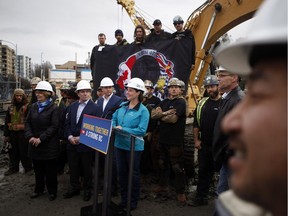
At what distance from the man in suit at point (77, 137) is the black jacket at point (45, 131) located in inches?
9.9

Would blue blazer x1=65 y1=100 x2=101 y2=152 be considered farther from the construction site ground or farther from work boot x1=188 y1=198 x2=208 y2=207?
work boot x1=188 y1=198 x2=208 y2=207

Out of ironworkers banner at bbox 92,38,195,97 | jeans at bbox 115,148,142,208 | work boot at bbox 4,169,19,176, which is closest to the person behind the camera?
jeans at bbox 115,148,142,208

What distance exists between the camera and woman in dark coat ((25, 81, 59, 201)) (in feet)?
14.6

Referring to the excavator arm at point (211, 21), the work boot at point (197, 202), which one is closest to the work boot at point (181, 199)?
the work boot at point (197, 202)

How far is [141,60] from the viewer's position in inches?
238

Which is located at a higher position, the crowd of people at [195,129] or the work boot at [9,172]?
the crowd of people at [195,129]

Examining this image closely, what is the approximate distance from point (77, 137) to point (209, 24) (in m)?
4.51

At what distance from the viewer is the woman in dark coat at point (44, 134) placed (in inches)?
175

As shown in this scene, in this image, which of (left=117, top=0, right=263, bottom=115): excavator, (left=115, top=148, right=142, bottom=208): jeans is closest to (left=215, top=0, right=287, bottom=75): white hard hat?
(left=115, top=148, right=142, bottom=208): jeans

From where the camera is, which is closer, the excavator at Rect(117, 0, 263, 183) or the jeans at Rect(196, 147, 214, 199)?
the jeans at Rect(196, 147, 214, 199)

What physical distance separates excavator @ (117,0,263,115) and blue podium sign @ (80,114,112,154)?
A: 368 cm

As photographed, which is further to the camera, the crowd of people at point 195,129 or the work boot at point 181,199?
the work boot at point 181,199

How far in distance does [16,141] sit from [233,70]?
20.1 ft

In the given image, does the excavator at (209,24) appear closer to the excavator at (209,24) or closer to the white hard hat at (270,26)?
the excavator at (209,24)
